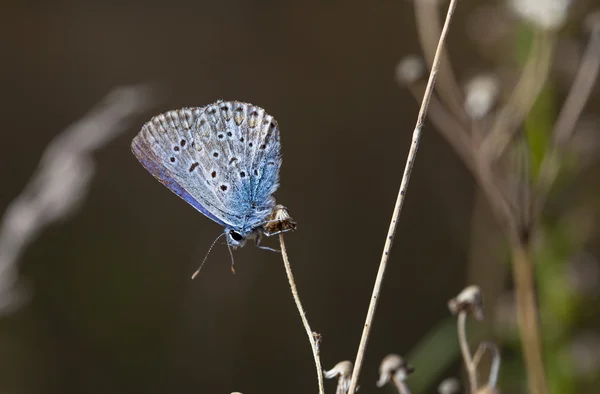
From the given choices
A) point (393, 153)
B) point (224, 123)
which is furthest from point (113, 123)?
point (393, 153)

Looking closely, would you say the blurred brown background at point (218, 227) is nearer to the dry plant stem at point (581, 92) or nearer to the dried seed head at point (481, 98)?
the dry plant stem at point (581, 92)

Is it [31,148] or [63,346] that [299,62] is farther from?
[63,346]

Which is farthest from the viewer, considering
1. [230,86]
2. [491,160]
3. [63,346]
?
[230,86]

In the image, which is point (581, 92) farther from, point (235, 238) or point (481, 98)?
point (235, 238)

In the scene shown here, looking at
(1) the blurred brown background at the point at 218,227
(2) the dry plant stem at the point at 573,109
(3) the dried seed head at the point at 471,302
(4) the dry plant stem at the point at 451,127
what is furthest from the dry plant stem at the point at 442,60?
(1) the blurred brown background at the point at 218,227

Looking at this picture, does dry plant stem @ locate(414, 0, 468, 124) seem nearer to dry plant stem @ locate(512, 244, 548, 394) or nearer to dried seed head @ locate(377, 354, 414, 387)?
dry plant stem @ locate(512, 244, 548, 394)

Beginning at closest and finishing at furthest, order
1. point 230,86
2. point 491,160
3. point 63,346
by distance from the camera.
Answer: point 491,160 < point 63,346 < point 230,86

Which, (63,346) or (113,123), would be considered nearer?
(113,123)
